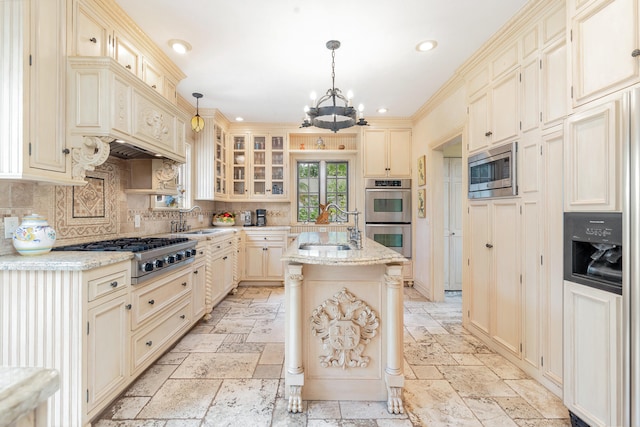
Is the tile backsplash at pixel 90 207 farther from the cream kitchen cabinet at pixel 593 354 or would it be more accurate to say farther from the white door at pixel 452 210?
the white door at pixel 452 210

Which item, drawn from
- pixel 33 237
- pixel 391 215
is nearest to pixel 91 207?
pixel 33 237

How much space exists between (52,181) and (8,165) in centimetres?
23

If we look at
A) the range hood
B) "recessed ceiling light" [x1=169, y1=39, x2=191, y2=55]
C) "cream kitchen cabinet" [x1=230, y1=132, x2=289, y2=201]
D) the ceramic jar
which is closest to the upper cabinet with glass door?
"cream kitchen cabinet" [x1=230, y1=132, x2=289, y2=201]

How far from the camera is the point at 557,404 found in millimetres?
1997

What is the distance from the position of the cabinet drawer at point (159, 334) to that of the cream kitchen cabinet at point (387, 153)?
3.32m

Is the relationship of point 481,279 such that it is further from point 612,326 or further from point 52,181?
point 52,181

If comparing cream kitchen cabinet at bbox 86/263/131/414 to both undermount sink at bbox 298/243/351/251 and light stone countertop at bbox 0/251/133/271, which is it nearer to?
light stone countertop at bbox 0/251/133/271

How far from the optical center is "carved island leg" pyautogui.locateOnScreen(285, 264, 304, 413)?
76.9 inches

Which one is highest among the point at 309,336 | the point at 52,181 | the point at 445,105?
the point at 445,105

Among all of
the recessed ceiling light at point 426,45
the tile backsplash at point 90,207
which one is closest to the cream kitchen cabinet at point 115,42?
the tile backsplash at point 90,207

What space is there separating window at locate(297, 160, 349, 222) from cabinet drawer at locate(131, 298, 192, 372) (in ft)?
10.0

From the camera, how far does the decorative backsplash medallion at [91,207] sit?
7.48 feet

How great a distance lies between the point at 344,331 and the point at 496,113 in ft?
7.42

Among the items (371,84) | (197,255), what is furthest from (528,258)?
(197,255)
